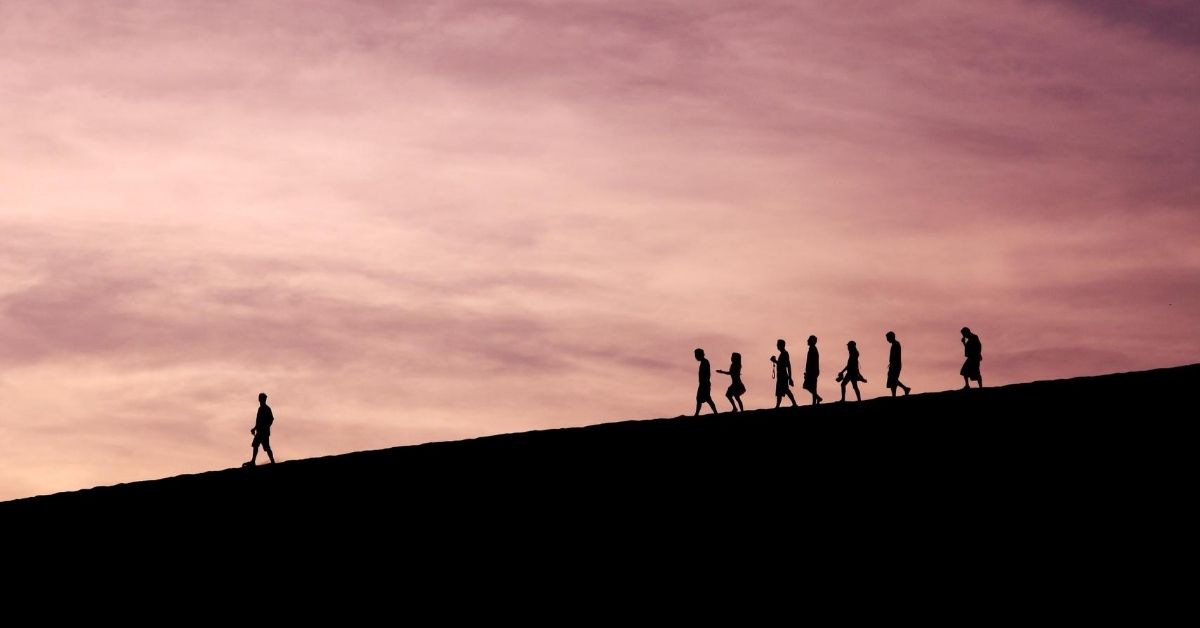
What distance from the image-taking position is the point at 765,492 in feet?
79.5

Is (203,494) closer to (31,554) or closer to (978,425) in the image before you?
(31,554)

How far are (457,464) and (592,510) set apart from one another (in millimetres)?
5336

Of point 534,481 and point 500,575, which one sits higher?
point 534,481

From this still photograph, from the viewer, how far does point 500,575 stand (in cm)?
2294

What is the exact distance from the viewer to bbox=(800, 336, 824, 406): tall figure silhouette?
30.8 meters

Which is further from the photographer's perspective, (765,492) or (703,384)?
(703,384)

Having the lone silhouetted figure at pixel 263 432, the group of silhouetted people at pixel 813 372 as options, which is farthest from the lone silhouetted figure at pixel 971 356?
the lone silhouetted figure at pixel 263 432

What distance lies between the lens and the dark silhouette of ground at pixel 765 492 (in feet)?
69.3

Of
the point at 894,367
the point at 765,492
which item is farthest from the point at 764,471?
the point at 894,367

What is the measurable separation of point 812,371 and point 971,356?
313 centimetres

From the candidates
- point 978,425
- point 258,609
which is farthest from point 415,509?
point 978,425

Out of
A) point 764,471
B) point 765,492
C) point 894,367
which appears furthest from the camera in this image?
point 894,367

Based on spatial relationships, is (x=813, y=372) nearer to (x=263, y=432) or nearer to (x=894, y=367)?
(x=894, y=367)

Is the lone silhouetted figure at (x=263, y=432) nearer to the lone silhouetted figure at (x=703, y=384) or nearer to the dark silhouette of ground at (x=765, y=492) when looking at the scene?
the dark silhouette of ground at (x=765, y=492)
